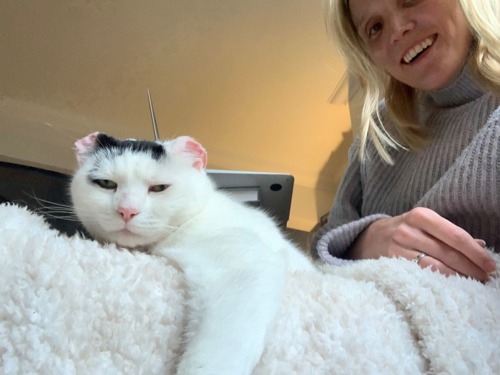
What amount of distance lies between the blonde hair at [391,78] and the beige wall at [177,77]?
1.87ft

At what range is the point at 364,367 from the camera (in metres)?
0.39

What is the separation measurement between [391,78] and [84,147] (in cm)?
79

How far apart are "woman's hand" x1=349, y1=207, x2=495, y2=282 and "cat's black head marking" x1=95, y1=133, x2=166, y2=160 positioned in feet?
1.32

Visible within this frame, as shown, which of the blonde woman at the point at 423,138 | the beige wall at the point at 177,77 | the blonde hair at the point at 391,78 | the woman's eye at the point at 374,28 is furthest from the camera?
the beige wall at the point at 177,77

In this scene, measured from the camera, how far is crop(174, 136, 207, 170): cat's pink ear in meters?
0.75

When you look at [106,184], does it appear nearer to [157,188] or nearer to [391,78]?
[157,188]

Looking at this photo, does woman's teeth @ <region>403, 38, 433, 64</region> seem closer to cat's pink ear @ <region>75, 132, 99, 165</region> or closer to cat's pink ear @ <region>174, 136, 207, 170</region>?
cat's pink ear @ <region>174, 136, 207, 170</region>

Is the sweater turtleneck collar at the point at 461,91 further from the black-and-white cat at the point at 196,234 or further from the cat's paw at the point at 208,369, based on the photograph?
the cat's paw at the point at 208,369

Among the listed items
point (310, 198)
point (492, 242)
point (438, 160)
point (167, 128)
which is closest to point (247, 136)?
point (167, 128)

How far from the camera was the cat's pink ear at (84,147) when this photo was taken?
0.75 metres

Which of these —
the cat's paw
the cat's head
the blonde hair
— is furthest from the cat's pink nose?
the blonde hair

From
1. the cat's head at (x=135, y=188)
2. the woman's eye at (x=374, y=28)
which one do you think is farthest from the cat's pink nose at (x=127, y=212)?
the woman's eye at (x=374, y=28)

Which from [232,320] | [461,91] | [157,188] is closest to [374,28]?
[461,91]

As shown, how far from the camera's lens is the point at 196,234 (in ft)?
1.97
